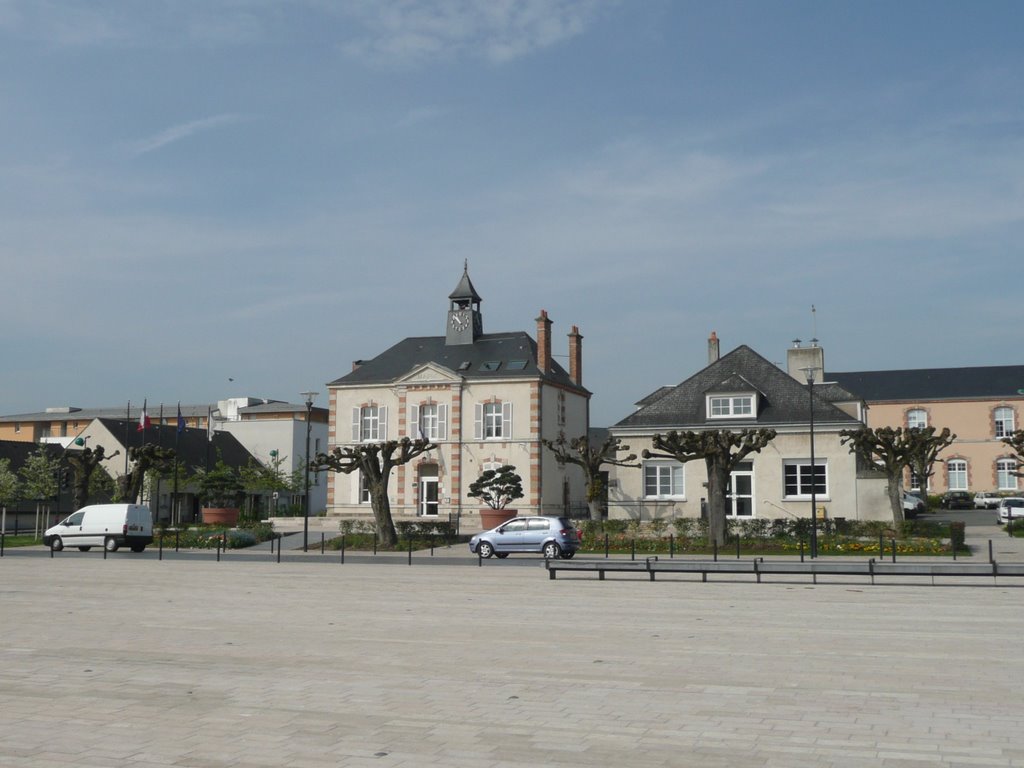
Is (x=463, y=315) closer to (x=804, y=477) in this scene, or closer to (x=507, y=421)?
(x=507, y=421)

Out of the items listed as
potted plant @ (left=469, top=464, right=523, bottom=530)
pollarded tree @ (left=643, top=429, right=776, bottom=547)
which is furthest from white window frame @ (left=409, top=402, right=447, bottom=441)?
pollarded tree @ (left=643, top=429, right=776, bottom=547)

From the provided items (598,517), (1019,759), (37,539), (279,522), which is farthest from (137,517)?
(1019,759)

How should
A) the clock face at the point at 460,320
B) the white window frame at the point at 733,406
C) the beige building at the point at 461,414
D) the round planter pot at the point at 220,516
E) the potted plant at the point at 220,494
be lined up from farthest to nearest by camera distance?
the clock face at the point at 460,320
the beige building at the point at 461,414
the potted plant at the point at 220,494
the round planter pot at the point at 220,516
the white window frame at the point at 733,406

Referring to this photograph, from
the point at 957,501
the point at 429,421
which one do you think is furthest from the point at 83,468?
the point at 957,501

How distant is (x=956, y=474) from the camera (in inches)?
3147

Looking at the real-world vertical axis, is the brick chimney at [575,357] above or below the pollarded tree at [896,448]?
above

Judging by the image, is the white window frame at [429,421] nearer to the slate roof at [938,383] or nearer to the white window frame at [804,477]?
the white window frame at [804,477]

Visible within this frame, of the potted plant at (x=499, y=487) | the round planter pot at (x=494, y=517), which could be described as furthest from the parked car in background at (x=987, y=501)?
the round planter pot at (x=494, y=517)

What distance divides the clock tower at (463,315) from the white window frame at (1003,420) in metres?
44.6

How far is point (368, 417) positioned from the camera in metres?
58.1

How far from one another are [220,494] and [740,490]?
103 feet

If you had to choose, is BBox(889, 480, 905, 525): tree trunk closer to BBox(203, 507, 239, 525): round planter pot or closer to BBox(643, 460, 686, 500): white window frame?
BBox(643, 460, 686, 500): white window frame

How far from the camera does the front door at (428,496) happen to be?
5628cm

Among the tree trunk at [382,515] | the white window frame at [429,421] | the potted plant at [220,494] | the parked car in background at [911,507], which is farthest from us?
the white window frame at [429,421]
